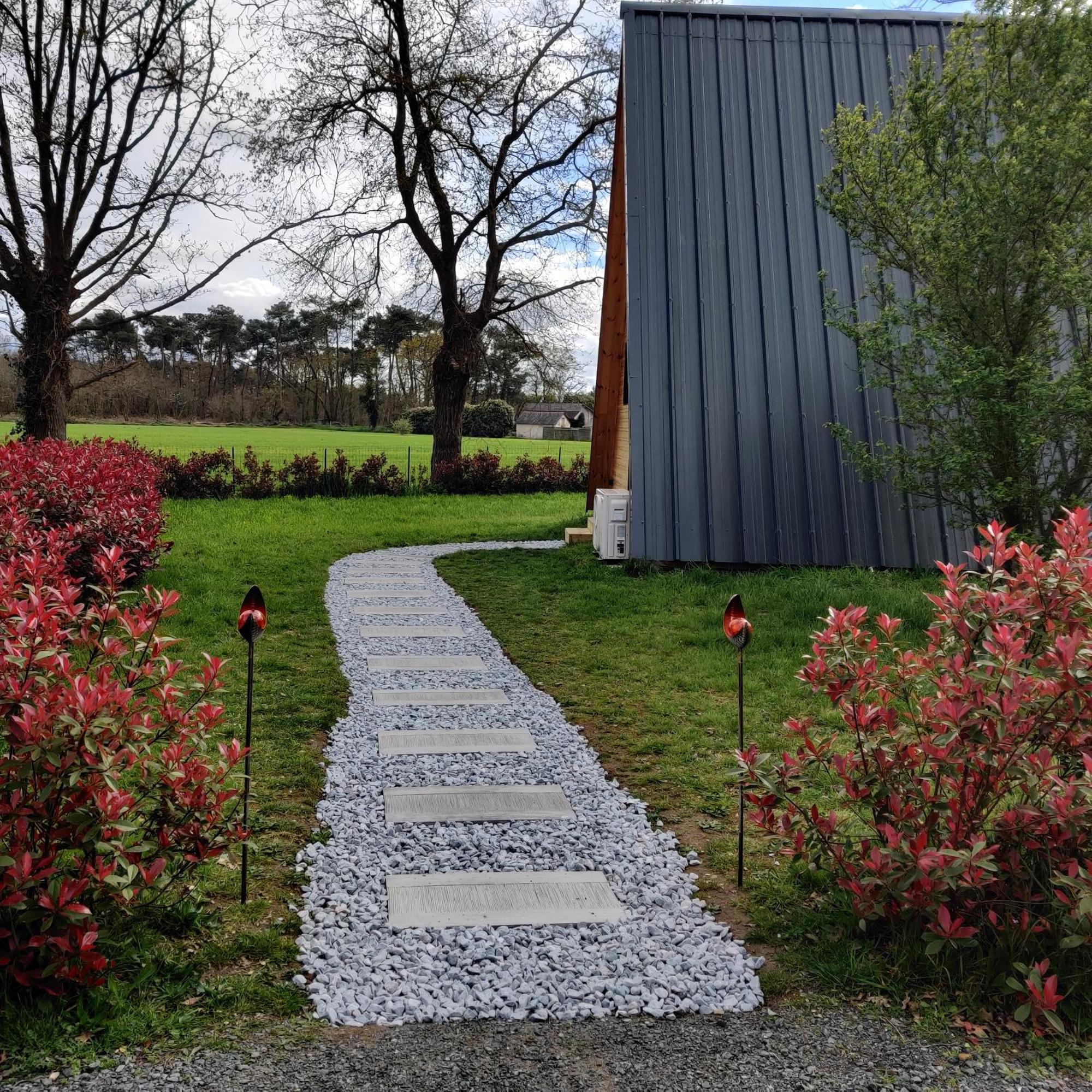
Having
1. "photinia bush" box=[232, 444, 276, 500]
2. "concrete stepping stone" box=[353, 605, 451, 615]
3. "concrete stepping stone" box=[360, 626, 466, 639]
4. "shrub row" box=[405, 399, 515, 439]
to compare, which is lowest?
"concrete stepping stone" box=[360, 626, 466, 639]

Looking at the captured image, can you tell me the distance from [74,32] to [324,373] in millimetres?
28634

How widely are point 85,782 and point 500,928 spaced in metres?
1.39

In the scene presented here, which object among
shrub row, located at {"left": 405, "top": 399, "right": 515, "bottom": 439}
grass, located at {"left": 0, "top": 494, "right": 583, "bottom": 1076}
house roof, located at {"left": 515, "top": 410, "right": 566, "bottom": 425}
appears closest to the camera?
grass, located at {"left": 0, "top": 494, "right": 583, "bottom": 1076}

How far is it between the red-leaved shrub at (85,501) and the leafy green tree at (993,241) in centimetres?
607

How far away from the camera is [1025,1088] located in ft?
7.72

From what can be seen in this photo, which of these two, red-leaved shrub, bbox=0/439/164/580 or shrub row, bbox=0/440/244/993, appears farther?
red-leaved shrub, bbox=0/439/164/580

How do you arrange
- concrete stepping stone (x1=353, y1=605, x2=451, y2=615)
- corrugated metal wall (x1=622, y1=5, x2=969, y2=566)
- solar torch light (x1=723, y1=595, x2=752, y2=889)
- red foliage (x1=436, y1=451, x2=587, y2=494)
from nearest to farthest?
solar torch light (x1=723, y1=595, x2=752, y2=889) → concrete stepping stone (x1=353, y1=605, x2=451, y2=615) → corrugated metal wall (x1=622, y1=5, x2=969, y2=566) → red foliage (x1=436, y1=451, x2=587, y2=494)

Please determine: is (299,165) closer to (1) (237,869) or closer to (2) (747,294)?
(2) (747,294)

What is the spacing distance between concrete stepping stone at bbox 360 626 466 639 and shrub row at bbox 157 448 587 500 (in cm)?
781

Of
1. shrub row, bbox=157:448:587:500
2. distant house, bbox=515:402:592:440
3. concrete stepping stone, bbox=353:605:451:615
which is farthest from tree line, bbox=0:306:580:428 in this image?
concrete stepping stone, bbox=353:605:451:615

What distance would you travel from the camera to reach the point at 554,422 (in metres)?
52.8

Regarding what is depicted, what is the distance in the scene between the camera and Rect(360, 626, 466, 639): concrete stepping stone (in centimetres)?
711

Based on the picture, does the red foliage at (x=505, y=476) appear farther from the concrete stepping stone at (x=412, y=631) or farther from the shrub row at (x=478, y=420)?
the shrub row at (x=478, y=420)

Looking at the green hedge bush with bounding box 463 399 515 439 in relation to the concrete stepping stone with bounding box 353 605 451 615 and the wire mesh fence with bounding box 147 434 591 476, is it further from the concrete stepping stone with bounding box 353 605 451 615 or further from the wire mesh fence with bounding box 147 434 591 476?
the concrete stepping stone with bounding box 353 605 451 615
